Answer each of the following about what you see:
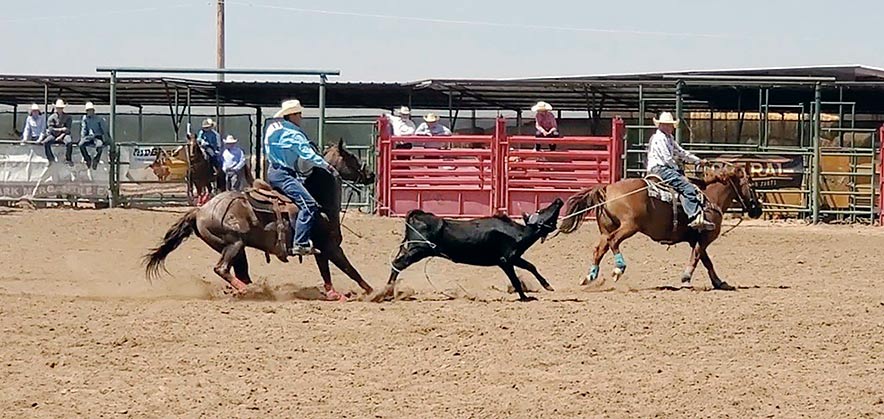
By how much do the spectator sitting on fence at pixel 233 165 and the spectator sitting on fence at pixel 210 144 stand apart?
12cm

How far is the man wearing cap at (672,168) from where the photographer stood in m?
11.9

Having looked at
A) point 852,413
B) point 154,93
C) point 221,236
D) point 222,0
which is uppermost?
point 222,0

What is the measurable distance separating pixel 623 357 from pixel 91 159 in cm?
1468

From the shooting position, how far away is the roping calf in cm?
1021

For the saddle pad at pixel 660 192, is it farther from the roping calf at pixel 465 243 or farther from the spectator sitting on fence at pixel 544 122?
the spectator sitting on fence at pixel 544 122

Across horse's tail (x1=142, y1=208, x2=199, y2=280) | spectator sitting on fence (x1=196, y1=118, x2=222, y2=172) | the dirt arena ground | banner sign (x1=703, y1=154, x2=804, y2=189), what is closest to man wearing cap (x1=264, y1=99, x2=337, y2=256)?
the dirt arena ground

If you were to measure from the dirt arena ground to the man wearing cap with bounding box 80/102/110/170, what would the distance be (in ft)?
28.4

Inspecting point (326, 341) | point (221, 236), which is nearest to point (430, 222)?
point (221, 236)

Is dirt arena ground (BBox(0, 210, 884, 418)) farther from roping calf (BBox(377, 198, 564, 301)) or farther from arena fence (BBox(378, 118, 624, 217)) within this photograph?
arena fence (BBox(378, 118, 624, 217))

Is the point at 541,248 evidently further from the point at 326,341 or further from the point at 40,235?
the point at 326,341

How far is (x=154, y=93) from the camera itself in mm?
26969

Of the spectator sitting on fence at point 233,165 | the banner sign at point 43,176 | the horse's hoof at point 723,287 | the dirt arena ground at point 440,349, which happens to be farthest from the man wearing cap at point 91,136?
the horse's hoof at point 723,287

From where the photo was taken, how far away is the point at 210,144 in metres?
22.0

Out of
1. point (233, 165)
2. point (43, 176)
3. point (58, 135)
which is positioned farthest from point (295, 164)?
A: point (58, 135)
